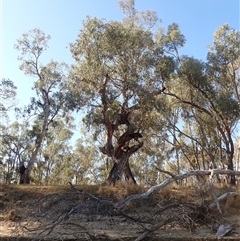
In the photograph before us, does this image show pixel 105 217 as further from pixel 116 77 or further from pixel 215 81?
pixel 215 81

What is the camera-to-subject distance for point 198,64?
54.5 feet

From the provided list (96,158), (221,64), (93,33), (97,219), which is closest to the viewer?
(97,219)

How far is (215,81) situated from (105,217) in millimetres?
10394

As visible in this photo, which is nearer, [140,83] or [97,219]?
[97,219]

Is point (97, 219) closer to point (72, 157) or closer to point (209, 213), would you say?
point (209, 213)

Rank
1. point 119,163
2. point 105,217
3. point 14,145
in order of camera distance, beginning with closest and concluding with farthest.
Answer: point 105,217
point 119,163
point 14,145

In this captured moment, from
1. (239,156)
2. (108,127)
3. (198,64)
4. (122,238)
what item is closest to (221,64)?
(198,64)

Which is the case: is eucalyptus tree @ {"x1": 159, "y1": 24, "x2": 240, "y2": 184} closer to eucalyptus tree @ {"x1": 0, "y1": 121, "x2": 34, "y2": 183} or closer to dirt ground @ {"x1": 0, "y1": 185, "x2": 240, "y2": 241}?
dirt ground @ {"x1": 0, "y1": 185, "x2": 240, "y2": 241}

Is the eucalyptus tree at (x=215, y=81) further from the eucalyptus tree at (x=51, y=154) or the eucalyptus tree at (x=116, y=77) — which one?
the eucalyptus tree at (x=51, y=154)

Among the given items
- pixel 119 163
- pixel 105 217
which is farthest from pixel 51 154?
pixel 105 217

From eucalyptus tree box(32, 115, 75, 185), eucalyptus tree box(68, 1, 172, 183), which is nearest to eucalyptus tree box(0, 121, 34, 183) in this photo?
eucalyptus tree box(32, 115, 75, 185)

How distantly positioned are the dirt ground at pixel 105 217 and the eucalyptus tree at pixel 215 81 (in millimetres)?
4987

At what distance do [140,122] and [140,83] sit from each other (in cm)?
225

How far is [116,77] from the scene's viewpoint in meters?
16.5
